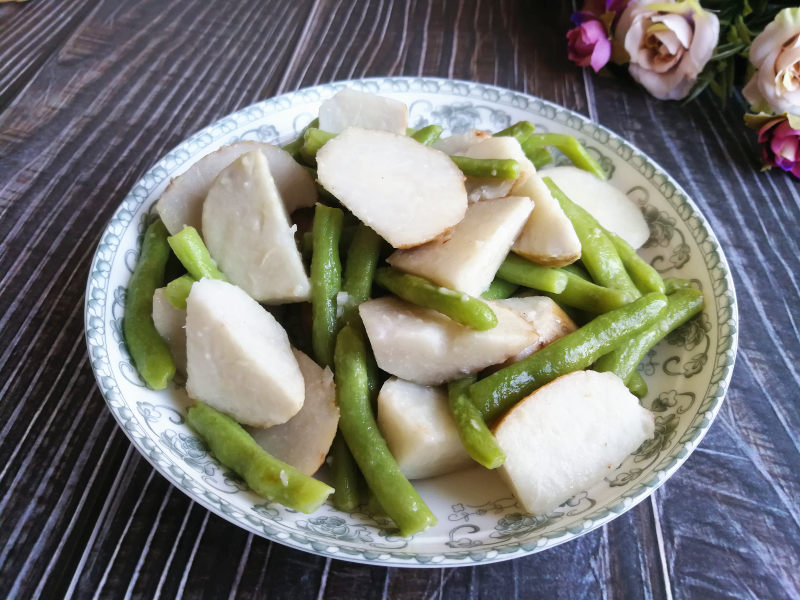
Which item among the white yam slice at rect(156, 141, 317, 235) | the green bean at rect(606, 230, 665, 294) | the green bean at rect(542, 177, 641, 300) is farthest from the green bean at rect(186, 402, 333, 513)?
the green bean at rect(606, 230, 665, 294)

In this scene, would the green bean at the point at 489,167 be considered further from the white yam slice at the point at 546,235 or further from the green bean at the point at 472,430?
the green bean at the point at 472,430

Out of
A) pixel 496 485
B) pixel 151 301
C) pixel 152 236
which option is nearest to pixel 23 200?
pixel 152 236

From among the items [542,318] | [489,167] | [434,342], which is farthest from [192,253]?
[542,318]

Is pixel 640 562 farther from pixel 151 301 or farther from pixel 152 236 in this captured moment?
pixel 152 236

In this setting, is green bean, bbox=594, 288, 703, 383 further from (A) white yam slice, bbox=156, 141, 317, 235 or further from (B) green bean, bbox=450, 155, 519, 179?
(A) white yam slice, bbox=156, 141, 317, 235

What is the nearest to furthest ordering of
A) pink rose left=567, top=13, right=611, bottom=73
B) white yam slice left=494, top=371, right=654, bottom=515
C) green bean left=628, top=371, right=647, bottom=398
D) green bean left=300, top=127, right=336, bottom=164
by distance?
white yam slice left=494, top=371, right=654, bottom=515 < green bean left=628, top=371, right=647, bottom=398 < green bean left=300, top=127, right=336, bottom=164 < pink rose left=567, top=13, right=611, bottom=73
